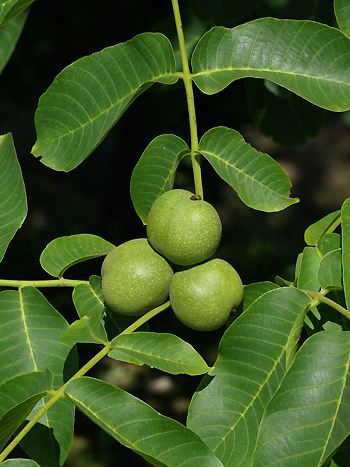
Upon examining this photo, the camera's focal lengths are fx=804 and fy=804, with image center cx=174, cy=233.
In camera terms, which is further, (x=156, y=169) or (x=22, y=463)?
(x=156, y=169)

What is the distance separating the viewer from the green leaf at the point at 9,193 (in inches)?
69.6

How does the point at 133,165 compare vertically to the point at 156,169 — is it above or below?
below

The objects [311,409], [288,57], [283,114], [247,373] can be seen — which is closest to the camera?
[311,409]

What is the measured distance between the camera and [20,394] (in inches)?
58.7

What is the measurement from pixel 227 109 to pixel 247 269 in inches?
69.0

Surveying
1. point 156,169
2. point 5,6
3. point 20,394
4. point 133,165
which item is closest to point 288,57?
point 156,169

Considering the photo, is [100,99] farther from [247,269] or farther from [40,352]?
[247,269]

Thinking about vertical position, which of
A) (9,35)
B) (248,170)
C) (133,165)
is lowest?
(133,165)

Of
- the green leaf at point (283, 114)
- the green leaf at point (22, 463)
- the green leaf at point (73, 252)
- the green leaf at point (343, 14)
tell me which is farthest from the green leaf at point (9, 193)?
the green leaf at point (283, 114)

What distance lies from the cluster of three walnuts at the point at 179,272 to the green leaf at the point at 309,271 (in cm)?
13

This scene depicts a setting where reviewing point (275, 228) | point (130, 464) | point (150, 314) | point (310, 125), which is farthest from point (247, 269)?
point (150, 314)

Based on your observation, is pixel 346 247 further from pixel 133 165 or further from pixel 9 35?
pixel 133 165

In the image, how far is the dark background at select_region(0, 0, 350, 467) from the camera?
292 cm

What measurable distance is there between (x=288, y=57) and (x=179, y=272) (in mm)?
517
